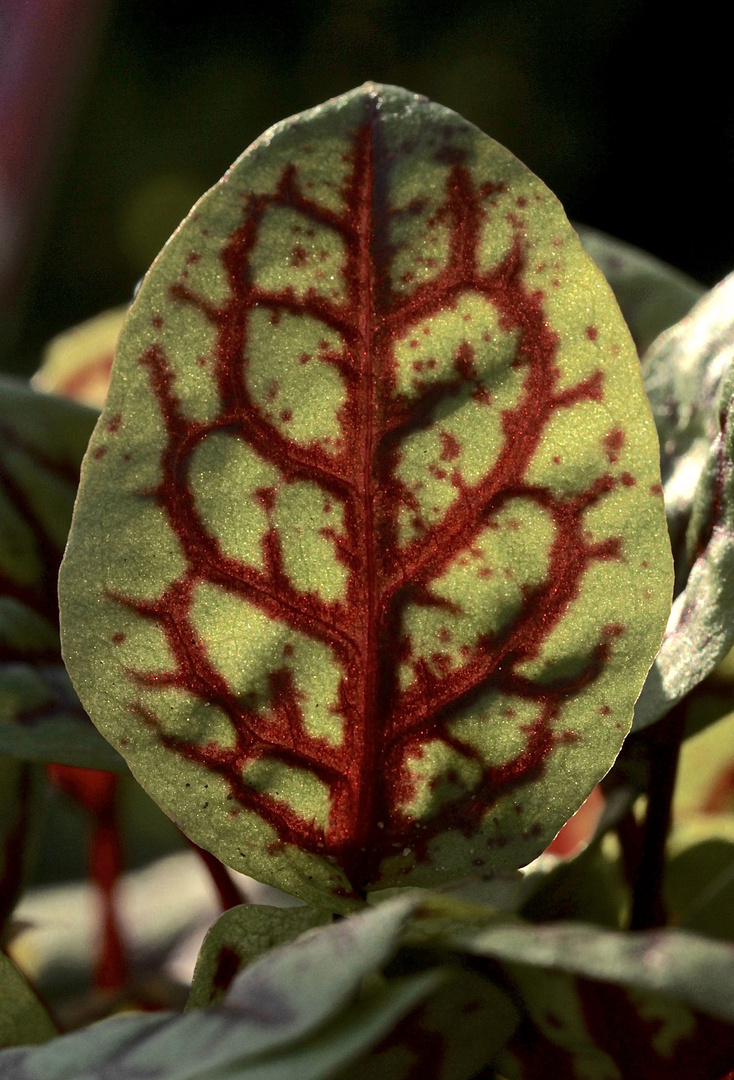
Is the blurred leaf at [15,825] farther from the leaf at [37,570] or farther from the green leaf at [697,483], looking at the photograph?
the green leaf at [697,483]

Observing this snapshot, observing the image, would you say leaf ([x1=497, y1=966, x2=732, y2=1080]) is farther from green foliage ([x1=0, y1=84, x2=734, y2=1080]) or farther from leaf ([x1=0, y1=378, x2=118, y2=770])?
leaf ([x1=0, y1=378, x2=118, y2=770])

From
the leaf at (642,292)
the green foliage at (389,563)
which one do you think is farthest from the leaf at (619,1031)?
the leaf at (642,292)

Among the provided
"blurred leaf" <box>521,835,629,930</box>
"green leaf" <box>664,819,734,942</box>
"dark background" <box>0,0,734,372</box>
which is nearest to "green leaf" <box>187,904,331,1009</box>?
"blurred leaf" <box>521,835,629,930</box>

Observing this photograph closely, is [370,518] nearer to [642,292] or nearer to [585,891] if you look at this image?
[585,891]

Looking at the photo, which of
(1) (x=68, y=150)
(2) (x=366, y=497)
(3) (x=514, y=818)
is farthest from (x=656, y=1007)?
(1) (x=68, y=150)

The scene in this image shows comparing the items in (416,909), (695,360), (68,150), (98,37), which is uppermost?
(695,360)

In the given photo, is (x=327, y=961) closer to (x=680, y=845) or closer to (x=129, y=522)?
(x=129, y=522)

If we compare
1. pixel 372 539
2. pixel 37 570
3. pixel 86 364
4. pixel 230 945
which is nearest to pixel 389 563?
pixel 372 539
